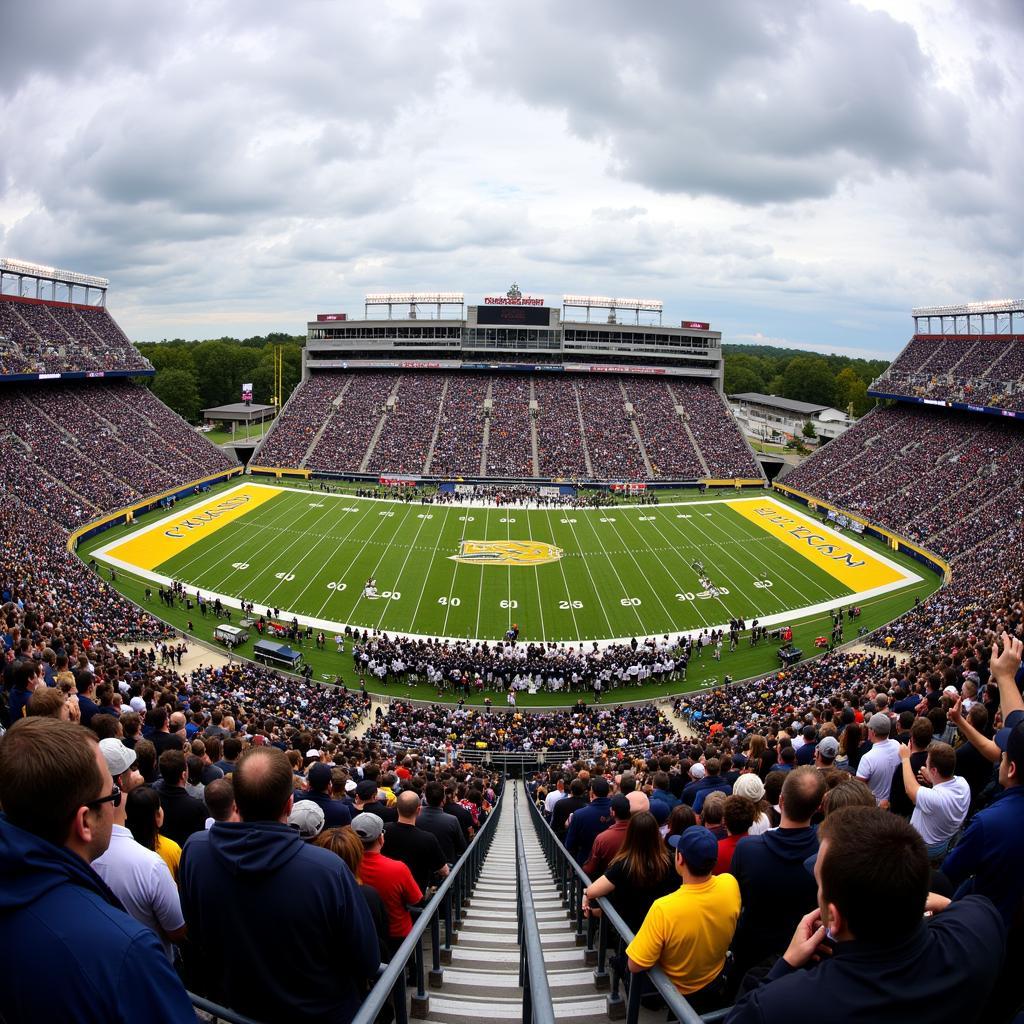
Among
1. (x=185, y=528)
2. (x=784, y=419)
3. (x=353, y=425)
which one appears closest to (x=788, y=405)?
(x=784, y=419)

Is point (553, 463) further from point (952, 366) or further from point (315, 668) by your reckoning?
point (315, 668)

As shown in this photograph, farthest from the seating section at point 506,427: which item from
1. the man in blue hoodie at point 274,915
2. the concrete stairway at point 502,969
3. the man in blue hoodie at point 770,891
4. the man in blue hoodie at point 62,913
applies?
the man in blue hoodie at point 62,913

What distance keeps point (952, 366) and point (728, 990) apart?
228 ft

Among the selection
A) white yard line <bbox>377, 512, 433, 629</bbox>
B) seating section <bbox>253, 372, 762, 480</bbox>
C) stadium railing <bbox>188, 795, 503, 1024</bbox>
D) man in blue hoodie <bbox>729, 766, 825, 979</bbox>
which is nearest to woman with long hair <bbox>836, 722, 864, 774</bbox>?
stadium railing <bbox>188, 795, 503, 1024</bbox>

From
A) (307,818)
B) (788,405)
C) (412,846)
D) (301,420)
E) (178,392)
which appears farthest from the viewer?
(788,405)

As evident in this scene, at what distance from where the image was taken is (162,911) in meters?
3.75

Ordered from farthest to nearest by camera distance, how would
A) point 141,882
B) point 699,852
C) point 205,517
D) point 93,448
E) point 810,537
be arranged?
1. point 93,448
2. point 205,517
3. point 810,537
4. point 699,852
5. point 141,882

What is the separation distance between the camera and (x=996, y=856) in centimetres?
353

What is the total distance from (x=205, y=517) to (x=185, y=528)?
281 centimetres

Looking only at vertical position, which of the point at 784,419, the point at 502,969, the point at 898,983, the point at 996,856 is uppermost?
the point at 784,419

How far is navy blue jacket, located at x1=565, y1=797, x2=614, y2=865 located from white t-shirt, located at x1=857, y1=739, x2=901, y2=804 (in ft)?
8.08

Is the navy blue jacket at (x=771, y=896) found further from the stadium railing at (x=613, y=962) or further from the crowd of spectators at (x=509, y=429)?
the crowd of spectators at (x=509, y=429)

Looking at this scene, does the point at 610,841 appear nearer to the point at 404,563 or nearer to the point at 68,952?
the point at 68,952

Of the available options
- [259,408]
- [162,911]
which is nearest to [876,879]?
[162,911]
